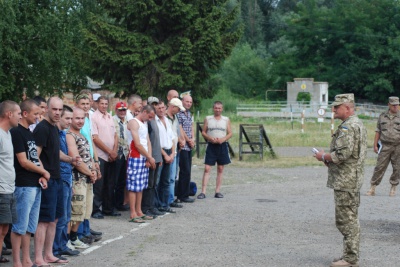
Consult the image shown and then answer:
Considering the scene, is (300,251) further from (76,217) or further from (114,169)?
(114,169)

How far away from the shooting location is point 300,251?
1054 centimetres

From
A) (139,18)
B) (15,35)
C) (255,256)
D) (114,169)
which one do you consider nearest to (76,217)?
(255,256)

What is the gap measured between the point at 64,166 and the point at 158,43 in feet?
72.9

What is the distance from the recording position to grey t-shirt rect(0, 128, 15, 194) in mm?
8703

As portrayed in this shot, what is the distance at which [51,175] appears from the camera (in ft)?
31.4

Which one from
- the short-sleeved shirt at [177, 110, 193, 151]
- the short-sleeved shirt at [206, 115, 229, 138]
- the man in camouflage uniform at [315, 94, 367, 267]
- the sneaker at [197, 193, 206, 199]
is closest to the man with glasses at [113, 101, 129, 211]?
the short-sleeved shirt at [177, 110, 193, 151]

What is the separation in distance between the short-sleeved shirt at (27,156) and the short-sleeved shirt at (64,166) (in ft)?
2.83

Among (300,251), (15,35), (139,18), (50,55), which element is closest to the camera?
(300,251)

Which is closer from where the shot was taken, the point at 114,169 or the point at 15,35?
the point at 114,169

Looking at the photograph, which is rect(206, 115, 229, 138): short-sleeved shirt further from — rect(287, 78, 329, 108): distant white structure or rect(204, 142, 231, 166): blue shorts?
rect(287, 78, 329, 108): distant white structure

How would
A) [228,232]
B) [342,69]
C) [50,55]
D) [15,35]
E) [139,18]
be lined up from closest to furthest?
[228,232] < [15,35] < [50,55] < [139,18] < [342,69]

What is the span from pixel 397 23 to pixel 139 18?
5175cm

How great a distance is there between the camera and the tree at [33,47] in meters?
20.7

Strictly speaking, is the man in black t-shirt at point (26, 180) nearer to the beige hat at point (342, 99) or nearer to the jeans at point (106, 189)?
the beige hat at point (342, 99)
